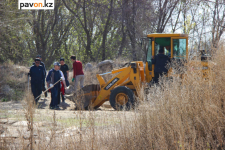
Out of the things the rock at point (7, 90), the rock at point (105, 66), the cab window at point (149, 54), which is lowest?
the rock at point (7, 90)

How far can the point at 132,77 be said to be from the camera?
966 centimetres

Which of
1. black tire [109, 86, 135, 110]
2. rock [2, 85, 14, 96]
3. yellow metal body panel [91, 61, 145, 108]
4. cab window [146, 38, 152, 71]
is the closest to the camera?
black tire [109, 86, 135, 110]

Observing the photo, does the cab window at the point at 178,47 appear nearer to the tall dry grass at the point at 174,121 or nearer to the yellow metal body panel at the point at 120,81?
the yellow metal body panel at the point at 120,81

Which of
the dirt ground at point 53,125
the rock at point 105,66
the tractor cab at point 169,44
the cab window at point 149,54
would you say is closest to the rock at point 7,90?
the dirt ground at point 53,125

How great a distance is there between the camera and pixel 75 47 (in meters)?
33.8

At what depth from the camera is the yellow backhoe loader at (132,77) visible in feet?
30.6

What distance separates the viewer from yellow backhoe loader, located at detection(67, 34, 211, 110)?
932 centimetres

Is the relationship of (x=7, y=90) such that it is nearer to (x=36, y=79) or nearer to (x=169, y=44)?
(x=36, y=79)

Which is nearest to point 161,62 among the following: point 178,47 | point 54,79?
point 178,47

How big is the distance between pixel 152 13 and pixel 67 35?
10344mm

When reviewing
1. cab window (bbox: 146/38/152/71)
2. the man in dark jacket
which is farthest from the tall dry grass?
cab window (bbox: 146/38/152/71)

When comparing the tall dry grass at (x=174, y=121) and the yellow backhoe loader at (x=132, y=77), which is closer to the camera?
the tall dry grass at (x=174, y=121)

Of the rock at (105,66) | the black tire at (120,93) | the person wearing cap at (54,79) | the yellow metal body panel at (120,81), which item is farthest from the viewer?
the rock at (105,66)

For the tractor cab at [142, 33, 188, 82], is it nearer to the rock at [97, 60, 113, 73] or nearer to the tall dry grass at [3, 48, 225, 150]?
the tall dry grass at [3, 48, 225, 150]
